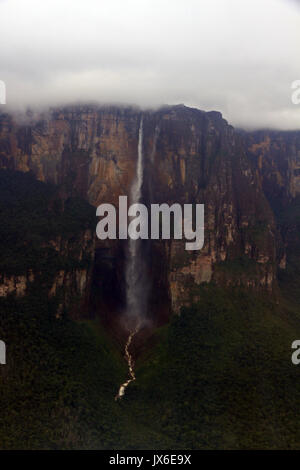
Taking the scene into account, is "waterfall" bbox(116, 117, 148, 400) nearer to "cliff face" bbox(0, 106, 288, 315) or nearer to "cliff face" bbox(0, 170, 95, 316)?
"cliff face" bbox(0, 106, 288, 315)

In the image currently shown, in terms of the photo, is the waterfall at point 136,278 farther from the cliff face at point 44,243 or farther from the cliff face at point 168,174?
the cliff face at point 44,243

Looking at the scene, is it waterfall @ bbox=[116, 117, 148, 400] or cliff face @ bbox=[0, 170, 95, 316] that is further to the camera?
waterfall @ bbox=[116, 117, 148, 400]

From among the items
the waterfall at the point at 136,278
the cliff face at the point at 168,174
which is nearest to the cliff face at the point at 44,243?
the cliff face at the point at 168,174

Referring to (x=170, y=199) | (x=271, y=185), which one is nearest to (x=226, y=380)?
(x=170, y=199)

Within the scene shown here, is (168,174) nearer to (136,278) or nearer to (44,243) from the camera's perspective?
(136,278)

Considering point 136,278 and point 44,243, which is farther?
point 136,278

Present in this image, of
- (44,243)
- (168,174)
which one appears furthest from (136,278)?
(44,243)

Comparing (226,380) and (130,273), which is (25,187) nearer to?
(130,273)

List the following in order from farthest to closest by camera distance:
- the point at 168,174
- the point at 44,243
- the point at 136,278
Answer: the point at 168,174 < the point at 136,278 < the point at 44,243

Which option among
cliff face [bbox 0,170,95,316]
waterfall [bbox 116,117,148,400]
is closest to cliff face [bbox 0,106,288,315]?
waterfall [bbox 116,117,148,400]
